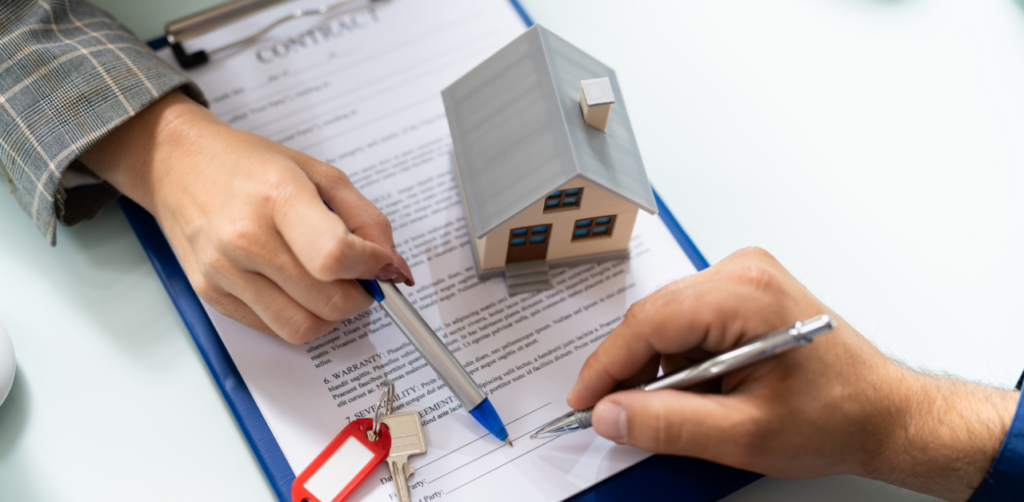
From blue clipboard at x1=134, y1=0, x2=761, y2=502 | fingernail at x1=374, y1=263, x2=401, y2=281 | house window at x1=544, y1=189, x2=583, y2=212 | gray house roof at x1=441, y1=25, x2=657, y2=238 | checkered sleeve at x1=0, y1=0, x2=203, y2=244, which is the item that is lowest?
blue clipboard at x1=134, y1=0, x2=761, y2=502

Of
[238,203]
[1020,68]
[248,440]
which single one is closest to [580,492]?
[248,440]

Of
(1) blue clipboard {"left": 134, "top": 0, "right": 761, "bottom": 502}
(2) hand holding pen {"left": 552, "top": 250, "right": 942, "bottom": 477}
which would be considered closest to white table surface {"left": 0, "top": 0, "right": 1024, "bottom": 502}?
(1) blue clipboard {"left": 134, "top": 0, "right": 761, "bottom": 502}

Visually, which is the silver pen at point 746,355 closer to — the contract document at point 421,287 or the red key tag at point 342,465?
the contract document at point 421,287

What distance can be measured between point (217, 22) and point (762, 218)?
98 centimetres

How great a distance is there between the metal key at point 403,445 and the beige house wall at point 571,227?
0.24 meters

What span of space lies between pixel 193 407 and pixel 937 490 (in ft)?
2.86

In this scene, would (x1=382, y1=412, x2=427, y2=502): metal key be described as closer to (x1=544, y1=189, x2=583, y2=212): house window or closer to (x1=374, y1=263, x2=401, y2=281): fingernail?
(x1=374, y1=263, x2=401, y2=281): fingernail

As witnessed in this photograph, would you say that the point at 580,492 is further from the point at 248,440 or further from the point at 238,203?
the point at 238,203

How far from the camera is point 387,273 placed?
0.75m

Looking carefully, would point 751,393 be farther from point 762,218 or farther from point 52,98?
point 52,98

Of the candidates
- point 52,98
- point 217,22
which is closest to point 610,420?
point 52,98

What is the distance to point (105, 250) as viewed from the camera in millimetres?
879

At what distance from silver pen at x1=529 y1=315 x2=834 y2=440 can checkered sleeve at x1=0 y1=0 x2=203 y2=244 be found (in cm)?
71

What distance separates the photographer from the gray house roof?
0.75 metres
